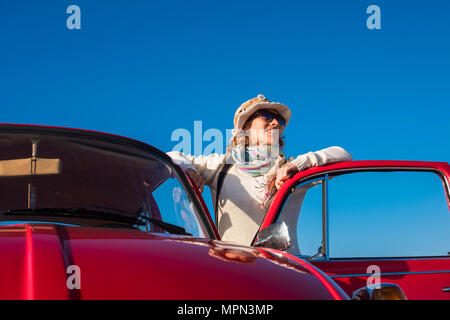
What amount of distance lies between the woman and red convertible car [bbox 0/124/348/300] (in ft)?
3.03

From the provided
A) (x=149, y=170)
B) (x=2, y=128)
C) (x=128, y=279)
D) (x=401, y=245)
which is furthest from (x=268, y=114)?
(x=128, y=279)

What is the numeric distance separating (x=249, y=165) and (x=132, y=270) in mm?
3197

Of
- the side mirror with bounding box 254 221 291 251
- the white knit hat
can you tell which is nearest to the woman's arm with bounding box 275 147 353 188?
the side mirror with bounding box 254 221 291 251

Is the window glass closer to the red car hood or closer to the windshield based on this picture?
the windshield

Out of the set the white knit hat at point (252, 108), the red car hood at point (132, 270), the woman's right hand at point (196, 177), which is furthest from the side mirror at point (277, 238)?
the white knit hat at point (252, 108)

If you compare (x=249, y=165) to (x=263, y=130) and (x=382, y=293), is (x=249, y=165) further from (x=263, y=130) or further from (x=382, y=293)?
(x=382, y=293)

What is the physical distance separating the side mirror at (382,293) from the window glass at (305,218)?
57.4 inches

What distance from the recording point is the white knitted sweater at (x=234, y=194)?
13.8 feet

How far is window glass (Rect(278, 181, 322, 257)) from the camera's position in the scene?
337cm

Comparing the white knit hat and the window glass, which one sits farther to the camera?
the white knit hat

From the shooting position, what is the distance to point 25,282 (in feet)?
4.48

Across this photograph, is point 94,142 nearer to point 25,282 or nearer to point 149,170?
point 149,170

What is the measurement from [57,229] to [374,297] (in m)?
1.04

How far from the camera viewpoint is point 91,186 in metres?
2.61
